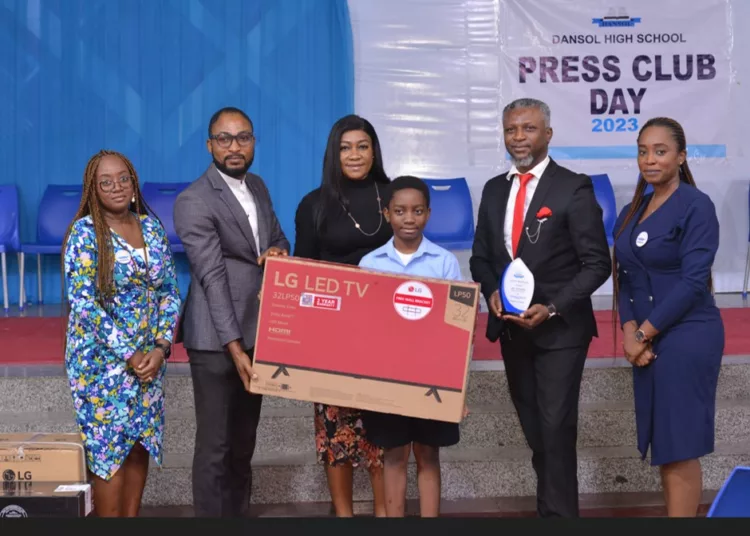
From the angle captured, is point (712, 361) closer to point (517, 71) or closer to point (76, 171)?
point (517, 71)

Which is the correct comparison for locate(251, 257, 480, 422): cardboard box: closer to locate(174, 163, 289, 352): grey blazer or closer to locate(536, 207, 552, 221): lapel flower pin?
locate(174, 163, 289, 352): grey blazer

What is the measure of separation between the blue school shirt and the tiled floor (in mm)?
1320

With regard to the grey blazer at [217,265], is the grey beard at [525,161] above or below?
above

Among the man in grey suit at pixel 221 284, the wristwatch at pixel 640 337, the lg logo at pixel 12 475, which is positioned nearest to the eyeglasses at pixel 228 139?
the man in grey suit at pixel 221 284

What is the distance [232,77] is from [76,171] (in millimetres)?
1461

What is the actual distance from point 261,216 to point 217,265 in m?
0.27

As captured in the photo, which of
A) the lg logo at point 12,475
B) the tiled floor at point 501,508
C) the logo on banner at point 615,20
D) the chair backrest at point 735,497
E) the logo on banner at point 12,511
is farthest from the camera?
the logo on banner at point 615,20

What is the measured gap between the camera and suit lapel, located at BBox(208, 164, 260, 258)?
320 cm

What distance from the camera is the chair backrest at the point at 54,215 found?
6848 mm

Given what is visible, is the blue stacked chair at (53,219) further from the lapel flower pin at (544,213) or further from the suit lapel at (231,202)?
the lapel flower pin at (544,213)

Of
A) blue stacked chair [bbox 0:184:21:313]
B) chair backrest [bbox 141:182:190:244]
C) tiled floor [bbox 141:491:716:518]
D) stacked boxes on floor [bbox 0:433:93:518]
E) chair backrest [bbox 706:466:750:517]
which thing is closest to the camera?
chair backrest [bbox 706:466:750:517]

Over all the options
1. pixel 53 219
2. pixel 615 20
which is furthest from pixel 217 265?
pixel 615 20

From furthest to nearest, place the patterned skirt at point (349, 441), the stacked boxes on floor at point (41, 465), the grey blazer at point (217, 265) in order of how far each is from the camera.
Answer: the patterned skirt at point (349, 441), the grey blazer at point (217, 265), the stacked boxes on floor at point (41, 465)

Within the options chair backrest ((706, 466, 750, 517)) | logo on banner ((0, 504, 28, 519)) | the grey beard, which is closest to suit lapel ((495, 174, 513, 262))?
the grey beard
